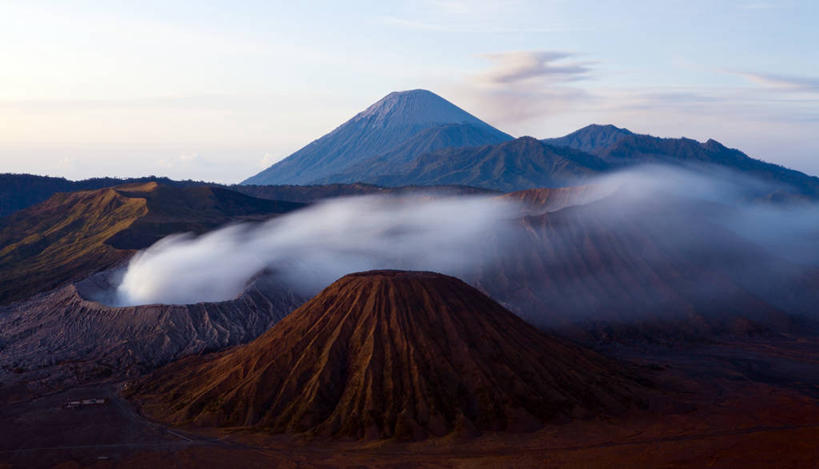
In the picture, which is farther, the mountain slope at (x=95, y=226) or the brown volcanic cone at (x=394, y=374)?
the mountain slope at (x=95, y=226)

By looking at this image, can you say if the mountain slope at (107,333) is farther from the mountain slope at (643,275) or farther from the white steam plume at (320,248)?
the mountain slope at (643,275)

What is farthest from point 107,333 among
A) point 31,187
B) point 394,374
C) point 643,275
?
point 31,187

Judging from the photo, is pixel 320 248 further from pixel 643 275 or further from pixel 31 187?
pixel 31 187

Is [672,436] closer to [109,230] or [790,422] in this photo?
[790,422]

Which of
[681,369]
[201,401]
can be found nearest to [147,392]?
[201,401]

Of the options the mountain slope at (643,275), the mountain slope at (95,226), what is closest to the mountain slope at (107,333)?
the mountain slope at (95,226)

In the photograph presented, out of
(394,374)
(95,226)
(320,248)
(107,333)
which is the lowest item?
(107,333)

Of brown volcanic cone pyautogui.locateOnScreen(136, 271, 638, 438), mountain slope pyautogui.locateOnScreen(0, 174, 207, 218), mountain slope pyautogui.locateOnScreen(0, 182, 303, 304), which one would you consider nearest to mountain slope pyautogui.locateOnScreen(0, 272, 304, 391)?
brown volcanic cone pyautogui.locateOnScreen(136, 271, 638, 438)
